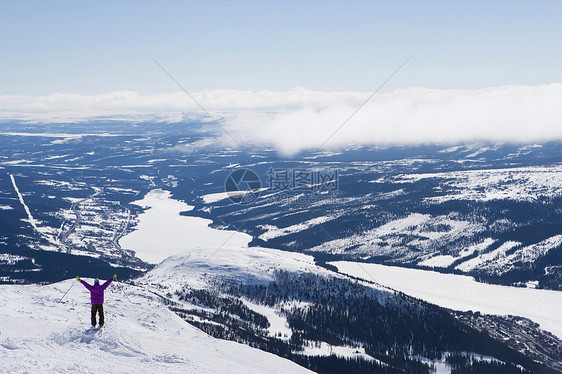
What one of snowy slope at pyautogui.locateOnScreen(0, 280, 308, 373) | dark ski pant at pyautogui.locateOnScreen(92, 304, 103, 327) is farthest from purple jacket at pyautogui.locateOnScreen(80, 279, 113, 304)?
snowy slope at pyautogui.locateOnScreen(0, 280, 308, 373)

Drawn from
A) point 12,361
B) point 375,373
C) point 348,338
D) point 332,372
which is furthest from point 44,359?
point 348,338

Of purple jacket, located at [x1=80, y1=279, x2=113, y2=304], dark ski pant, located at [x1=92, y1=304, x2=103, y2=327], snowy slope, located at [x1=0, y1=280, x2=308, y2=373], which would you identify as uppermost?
purple jacket, located at [x1=80, y1=279, x2=113, y2=304]

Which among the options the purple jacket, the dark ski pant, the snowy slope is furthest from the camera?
the dark ski pant

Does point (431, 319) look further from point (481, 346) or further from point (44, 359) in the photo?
point (44, 359)

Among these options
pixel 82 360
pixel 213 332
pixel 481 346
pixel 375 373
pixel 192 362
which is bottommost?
pixel 481 346

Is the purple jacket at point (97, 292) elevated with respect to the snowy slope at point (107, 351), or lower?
elevated

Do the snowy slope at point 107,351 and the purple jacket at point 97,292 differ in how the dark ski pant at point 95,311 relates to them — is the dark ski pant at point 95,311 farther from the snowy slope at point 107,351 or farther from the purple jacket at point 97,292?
the purple jacket at point 97,292

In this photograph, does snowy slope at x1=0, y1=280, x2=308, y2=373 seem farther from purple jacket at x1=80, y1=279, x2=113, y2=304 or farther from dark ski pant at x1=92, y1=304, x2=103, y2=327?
purple jacket at x1=80, y1=279, x2=113, y2=304

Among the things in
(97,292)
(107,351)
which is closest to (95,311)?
(97,292)

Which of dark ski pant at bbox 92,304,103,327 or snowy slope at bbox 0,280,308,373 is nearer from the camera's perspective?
snowy slope at bbox 0,280,308,373

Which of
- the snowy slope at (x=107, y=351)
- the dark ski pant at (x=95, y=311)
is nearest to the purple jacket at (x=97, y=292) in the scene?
the dark ski pant at (x=95, y=311)

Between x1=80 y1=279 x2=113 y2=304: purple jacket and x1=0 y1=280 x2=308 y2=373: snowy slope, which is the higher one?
x1=80 y1=279 x2=113 y2=304: purple jacket
